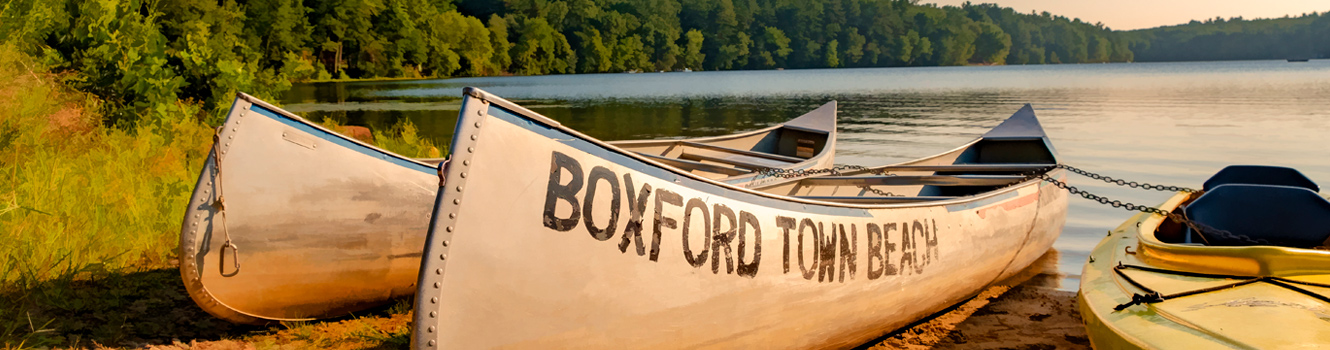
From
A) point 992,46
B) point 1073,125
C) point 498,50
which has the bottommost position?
point 992,46

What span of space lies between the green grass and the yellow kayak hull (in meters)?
3.95

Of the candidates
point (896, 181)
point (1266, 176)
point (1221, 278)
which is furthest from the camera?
point (896, 181)

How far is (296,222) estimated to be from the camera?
4.80 m

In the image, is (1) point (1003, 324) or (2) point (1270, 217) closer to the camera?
(2) point (1270, 217)

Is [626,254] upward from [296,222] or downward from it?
upward

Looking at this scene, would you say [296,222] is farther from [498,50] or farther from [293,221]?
[498,50]

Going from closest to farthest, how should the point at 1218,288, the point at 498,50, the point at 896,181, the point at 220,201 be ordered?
the point at 1218,288 < the point at 220,201 < the point at 896,181 < the point at 498,50

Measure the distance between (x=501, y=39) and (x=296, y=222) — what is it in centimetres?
9663

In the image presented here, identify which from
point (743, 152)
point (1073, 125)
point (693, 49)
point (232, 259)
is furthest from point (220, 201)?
point (693, 49)

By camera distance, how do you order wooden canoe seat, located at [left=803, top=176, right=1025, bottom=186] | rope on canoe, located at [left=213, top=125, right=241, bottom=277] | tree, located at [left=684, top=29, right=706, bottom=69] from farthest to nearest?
tree, located at [left=684, top=29, right=706, bottom=69] → wooden canoe seat, located at [left=803, top=176, right=1025, bottom=186] → rope on canoe, located at [left=213, top=125, right=241, bottom=277]

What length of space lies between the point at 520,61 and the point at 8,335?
100196 mm

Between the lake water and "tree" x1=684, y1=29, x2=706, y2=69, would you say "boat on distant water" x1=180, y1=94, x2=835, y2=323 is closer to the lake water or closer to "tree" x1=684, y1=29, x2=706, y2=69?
the lake water

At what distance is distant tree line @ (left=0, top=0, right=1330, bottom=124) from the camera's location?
11.9 metres

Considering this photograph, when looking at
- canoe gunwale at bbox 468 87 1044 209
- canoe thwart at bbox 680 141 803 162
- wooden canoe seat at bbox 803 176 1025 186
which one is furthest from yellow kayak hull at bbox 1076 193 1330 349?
canoe thwart at bbox 680 141 803 162
